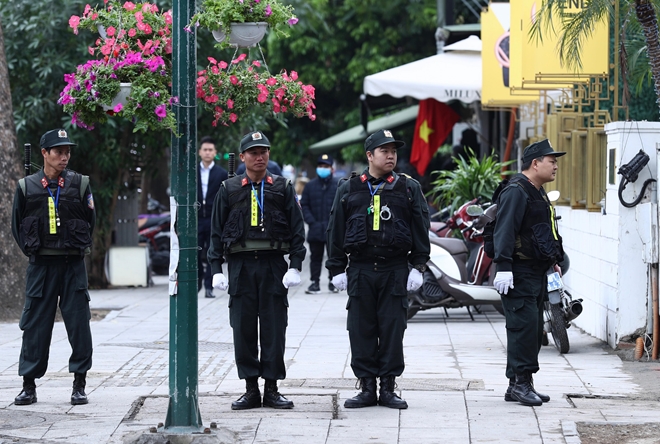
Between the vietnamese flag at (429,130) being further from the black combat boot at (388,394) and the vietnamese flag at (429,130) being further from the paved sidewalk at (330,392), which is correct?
the black combat boot at (388,394)

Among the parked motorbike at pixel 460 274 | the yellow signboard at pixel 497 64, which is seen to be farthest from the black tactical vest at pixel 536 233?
the yellow signboard at pixel 497 64

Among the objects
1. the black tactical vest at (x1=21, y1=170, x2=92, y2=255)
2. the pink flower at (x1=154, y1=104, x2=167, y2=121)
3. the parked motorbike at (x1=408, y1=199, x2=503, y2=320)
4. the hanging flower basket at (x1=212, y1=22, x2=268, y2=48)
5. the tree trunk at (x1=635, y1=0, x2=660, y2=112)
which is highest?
the tree trunk at (x1=635, y1=0, x2=660, y2=112)

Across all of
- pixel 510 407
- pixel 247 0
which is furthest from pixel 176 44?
pixel 510 407

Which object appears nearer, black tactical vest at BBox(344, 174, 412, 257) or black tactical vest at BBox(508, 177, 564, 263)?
black tactical vest at BBox(344, 174, 412, 257)

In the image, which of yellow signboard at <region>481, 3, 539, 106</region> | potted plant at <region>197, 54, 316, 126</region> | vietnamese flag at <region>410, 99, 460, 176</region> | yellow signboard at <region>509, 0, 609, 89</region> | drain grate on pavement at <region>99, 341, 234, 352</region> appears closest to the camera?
potted plant at <region>197, 54, 316, 126</region>

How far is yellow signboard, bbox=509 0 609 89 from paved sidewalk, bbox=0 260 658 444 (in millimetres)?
2802

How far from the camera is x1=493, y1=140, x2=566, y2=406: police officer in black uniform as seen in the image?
7.89 m

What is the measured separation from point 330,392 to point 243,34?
269cm

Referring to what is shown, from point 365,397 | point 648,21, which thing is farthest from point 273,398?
point 648,21

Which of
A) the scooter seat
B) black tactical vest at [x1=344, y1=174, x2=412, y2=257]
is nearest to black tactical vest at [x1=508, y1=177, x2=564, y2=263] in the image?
black tactical vest at [x1=344, y1=174, x2=412, y2=257]

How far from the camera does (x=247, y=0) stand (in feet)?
23.3

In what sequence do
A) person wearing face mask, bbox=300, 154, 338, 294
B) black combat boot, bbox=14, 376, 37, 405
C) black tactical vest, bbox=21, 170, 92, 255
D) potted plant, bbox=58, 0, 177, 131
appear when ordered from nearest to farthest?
potted plant, bbox=58, 0, 177, 131, black combat boot, bbox=14, 376, 37, 405, black tactical vest, bbox=21, 170, 92, 255, person wearing face mask, bbox=300, 154, 338, 294

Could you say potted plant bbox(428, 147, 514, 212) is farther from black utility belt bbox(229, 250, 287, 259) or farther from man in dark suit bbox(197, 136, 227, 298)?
black utility belt bbox(229, 250, 287, 259)

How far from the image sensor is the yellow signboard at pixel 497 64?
15.5m
